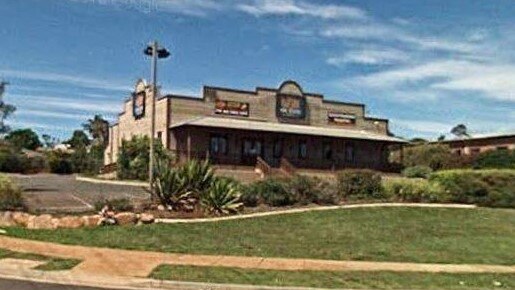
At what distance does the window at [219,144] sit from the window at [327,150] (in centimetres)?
836

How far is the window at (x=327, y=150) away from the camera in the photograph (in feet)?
156

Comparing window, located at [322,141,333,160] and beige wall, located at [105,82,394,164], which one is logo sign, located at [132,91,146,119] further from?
window, located at [322,141,333,160]

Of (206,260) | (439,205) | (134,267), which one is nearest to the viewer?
(134,267)

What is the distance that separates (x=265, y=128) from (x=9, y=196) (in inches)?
973

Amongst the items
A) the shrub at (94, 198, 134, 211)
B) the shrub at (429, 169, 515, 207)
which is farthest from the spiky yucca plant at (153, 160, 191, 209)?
the shrub at (429, 169, 515, 207)

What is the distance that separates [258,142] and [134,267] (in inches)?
1284

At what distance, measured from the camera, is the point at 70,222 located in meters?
18.0

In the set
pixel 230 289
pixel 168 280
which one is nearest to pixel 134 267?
pixel 168 280

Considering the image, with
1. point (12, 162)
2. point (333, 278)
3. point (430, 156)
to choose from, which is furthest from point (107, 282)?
point (430, 156)

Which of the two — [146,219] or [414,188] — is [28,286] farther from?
[414,188]

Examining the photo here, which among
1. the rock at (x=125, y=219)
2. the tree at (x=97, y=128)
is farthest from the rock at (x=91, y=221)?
the tree at (x=97, y=128)

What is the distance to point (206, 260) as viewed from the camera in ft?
44.5

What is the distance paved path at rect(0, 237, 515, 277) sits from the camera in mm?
12789

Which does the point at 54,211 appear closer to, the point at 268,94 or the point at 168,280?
the point at 168,280
